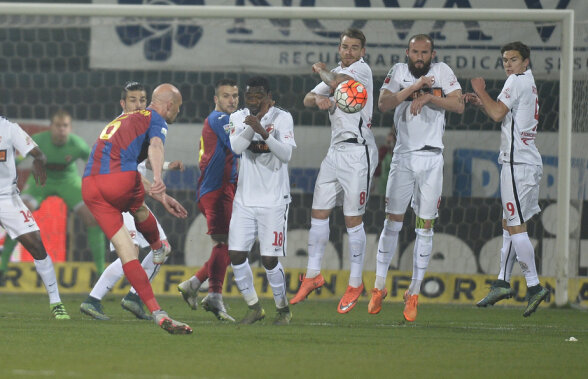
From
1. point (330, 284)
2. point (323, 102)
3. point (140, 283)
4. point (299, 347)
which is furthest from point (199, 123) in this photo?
point (299, 347)

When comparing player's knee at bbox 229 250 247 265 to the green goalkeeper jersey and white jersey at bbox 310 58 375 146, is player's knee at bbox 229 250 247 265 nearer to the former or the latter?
white jersey at bbox 310 58 375 146

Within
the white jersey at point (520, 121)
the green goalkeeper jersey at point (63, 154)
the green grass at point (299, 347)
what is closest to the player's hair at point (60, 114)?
the green goalkeeper jersey at point (63, 154)

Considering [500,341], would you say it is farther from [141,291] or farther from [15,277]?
[15,277]

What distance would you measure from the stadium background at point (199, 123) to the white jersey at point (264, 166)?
3838mm

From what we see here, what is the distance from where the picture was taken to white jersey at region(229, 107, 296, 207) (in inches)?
332

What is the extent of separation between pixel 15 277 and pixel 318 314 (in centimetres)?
413

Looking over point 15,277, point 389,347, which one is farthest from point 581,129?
point 15,277

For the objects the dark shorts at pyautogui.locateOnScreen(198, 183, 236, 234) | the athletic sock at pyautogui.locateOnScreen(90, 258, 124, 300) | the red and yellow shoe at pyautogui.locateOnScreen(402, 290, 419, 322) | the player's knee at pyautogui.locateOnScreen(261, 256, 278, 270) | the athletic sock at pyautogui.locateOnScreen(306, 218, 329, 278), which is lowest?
the red and yellow shoe at pyautogui.locateOnScreen(402, 290, 419, 322)

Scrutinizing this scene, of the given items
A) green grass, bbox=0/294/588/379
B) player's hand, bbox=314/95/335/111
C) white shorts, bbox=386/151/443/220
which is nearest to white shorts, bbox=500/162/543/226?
white shorts, bbox=386/151/443/220

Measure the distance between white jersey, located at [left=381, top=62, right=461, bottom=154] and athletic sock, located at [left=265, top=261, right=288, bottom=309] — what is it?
1585 mm

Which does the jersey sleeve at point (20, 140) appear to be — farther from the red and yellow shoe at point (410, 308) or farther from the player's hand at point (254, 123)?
the red and yellow shoe at point (410, 308)

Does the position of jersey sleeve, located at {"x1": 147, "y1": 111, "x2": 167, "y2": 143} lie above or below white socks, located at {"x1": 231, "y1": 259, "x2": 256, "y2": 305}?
above

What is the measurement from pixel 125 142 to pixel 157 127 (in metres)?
0.27

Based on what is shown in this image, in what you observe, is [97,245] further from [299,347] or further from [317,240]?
[299,347]
